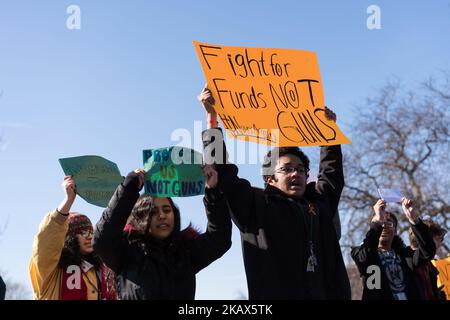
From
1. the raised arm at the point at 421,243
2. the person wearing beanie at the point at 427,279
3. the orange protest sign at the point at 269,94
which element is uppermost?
the orange protest sign at the point at 269,94

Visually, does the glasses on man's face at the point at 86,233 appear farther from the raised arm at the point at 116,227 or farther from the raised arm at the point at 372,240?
the raised arm at the point at 372,240

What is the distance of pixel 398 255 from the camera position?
217 inches

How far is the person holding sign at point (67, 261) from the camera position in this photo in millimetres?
4039

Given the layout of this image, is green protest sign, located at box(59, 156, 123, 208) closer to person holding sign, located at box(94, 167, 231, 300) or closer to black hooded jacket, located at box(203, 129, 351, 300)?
person holding sign, located at box(94, 167, 231, 300)

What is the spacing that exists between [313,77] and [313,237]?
121cm

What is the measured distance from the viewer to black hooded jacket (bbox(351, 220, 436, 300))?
5.21 m

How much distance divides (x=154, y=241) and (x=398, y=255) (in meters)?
2.39

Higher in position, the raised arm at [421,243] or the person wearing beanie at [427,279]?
the raised arm at [421,243]

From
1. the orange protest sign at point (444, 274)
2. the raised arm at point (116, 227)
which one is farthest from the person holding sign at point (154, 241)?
the orange protest sign at point (444, 274)

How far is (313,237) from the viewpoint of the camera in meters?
3.94

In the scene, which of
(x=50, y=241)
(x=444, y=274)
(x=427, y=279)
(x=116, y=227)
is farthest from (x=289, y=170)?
(x=444, y=274)

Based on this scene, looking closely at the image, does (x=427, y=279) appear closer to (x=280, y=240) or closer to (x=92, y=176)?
(x=280, y=240)

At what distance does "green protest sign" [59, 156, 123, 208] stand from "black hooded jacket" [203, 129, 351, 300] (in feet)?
2.38

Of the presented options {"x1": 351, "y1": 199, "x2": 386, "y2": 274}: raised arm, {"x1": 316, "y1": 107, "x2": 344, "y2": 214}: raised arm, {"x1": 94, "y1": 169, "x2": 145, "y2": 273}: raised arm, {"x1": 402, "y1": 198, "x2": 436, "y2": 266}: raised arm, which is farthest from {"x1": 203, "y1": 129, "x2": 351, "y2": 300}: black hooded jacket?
{"x1": 402, "y1": 198, "x2": 436, "y2": 266}: raised arm
